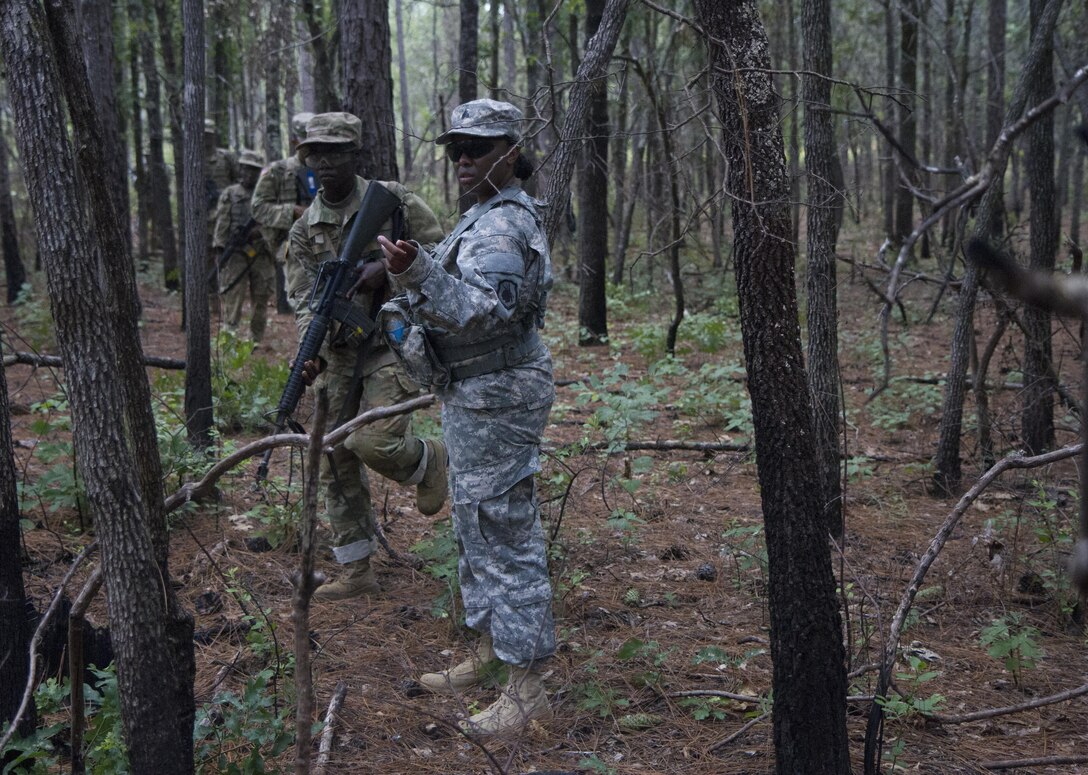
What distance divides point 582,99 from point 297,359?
73.6 inches

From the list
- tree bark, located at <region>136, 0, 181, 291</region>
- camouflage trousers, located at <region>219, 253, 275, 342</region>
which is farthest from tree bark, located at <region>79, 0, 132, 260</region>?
tree bark, located at <region>136, 0, 181, 291</region>

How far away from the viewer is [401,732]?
10.7ft

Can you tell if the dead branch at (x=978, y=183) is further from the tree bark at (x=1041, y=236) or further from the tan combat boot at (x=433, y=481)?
the tree bark at (x=1041, y=236)

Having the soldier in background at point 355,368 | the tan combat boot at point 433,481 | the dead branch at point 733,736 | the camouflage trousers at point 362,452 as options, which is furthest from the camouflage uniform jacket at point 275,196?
the dead branch at point 733,736

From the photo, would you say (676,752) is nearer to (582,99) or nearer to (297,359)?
(297,359)

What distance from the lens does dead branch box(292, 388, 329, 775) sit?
6.01 ft

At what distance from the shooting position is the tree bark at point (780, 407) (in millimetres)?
2537

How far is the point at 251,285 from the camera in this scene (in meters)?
11.4

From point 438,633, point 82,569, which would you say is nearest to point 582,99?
point 438,633

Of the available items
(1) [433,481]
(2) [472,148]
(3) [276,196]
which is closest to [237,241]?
(3) [276,196]

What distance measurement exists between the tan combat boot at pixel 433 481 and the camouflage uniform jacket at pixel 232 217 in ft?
24.2

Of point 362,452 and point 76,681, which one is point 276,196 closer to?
point 362,452

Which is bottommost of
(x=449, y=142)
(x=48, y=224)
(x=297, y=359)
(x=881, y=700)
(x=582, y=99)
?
(x=881, y=700)

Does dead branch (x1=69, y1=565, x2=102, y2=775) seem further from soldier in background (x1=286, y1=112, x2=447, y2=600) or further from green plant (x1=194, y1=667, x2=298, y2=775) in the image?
soldier in background (x1=286, y1=112, x2=447, y2=600)
